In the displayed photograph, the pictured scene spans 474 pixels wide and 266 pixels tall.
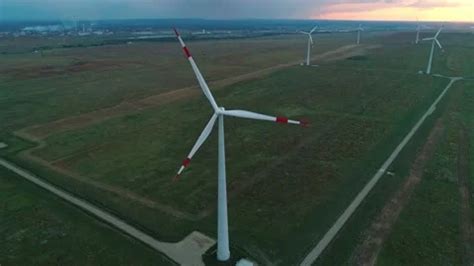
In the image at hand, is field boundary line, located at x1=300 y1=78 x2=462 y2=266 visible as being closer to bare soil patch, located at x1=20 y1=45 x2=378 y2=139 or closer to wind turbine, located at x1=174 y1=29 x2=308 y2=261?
wind turbine, located at x1=174 y1=29 x2=308 y2=261

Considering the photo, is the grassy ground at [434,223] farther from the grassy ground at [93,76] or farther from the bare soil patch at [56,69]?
the bare soil patch at [56,69]

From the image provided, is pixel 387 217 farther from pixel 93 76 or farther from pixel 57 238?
pixel 93 76

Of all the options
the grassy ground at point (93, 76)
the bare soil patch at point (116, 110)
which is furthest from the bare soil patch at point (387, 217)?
the grassy ground at point (93, 76)

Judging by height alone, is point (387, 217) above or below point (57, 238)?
below

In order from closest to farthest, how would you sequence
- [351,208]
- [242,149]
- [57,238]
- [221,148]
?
[221,148] < [57,238] < [351,208] < [242,149]

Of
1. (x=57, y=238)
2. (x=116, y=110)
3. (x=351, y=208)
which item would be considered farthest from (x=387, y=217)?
(x=116, y=110)

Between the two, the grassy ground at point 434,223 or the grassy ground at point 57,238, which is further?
the grassy ground at point 57,238

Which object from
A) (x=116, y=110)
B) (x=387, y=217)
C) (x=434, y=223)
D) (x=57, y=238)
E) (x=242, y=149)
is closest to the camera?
(x=57, y=238)
